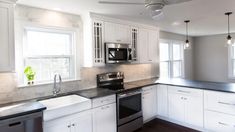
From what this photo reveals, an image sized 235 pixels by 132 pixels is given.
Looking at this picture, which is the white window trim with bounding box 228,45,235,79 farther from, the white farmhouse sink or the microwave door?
the white farmhouse sink

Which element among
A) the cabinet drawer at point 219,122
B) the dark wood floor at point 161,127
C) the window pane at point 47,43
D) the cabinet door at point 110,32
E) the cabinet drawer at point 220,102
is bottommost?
the dark wood floor at point 161,127

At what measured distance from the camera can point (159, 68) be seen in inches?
201

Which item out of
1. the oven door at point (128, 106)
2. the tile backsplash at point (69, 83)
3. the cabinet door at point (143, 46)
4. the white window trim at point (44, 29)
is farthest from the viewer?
the cabinet door at point (143, 46)

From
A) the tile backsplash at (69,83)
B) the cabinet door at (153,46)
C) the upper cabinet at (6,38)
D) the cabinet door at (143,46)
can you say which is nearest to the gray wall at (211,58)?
the tile backsplash at (69,83)

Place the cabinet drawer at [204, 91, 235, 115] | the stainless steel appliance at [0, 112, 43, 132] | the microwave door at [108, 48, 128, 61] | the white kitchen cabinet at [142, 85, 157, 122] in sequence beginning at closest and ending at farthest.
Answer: the stainless steel appliance at [0, 112, 43, 132] → the cabinet drawer at [204, 91, 235, 115] → the microwave door at [108, 48, 128, 61] → the white kitchen cabinet at [142, 85, 157, 122]

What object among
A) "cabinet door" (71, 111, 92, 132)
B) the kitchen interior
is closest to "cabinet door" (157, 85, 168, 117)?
the kitchen interior

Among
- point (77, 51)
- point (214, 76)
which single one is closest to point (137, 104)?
point (77, 51)

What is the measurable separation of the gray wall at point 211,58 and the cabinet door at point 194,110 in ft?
12.6

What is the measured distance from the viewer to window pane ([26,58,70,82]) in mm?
2732

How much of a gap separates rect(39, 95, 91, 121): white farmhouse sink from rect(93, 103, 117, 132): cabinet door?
0.24 metres

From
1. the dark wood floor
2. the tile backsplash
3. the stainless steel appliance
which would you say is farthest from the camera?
the dark wood floor

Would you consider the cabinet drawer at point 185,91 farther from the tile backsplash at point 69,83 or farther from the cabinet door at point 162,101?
the tile backsplash at point 69,83

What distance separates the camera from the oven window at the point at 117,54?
3240 mm

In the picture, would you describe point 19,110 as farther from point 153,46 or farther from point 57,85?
point 153,46
